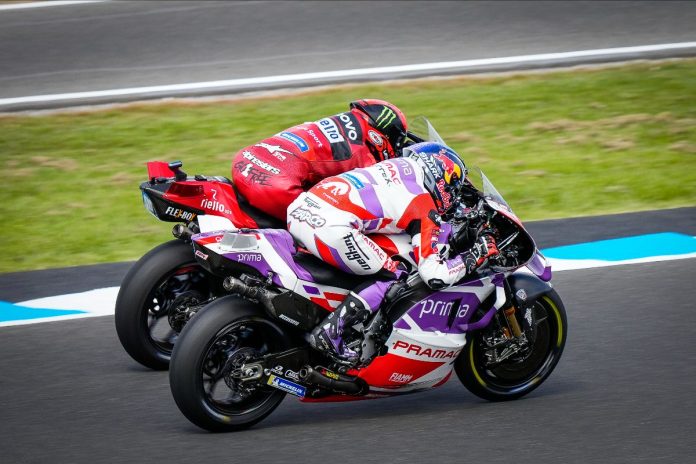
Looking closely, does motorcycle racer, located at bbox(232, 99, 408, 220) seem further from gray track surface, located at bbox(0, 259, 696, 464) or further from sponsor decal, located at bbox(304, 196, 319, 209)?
gray track surface, located at bbox(0, 259, 696, 464)

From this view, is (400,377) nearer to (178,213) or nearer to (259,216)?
(259,216)

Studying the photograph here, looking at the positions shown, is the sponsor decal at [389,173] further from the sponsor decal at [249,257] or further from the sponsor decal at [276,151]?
the sponsor decal at [276,151]

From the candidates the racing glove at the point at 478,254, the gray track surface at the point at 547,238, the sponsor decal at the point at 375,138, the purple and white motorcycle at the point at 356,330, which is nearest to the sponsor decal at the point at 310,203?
the purple and white motorcycle at the point at 356,330

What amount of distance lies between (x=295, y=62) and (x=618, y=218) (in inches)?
217

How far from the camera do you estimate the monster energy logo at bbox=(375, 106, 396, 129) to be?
745 cm

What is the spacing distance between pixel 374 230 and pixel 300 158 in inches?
58.8

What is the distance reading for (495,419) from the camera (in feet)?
19.5

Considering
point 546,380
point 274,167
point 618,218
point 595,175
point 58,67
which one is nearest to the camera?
point 546,380

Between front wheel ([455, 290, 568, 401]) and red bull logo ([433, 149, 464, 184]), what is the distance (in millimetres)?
832

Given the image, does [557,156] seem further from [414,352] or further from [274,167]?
[414,352]

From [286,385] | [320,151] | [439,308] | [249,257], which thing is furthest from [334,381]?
[320,151]

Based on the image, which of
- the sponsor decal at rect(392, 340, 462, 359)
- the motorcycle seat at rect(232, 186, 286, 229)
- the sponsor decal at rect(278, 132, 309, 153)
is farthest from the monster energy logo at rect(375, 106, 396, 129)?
the sponsor decal at rect(392, 340, 462, 359)

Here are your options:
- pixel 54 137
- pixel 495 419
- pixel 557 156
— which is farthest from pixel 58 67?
pixel 495 419

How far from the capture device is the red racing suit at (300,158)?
700 cm
